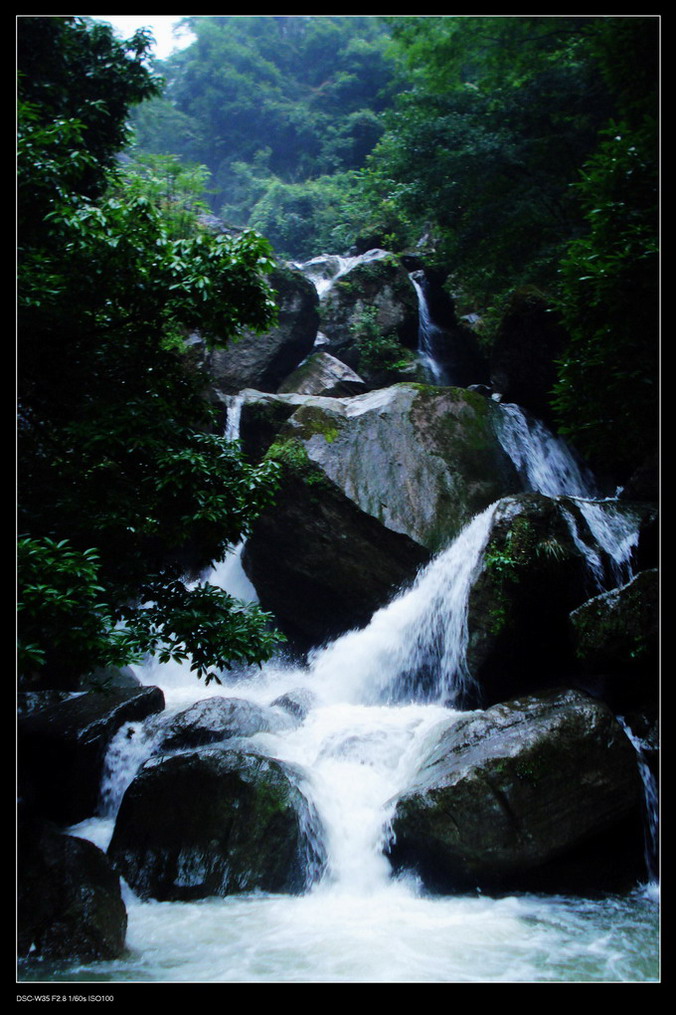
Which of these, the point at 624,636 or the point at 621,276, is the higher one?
the point at 621,276

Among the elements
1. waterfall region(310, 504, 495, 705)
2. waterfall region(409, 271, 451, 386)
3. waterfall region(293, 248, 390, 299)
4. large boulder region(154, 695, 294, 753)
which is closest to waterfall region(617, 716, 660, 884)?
waterfall region(310, 504, 495, 705)

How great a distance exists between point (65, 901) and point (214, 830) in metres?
1.59

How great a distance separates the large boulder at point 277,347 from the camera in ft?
49.6

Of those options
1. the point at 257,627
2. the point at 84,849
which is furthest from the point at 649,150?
the point at 84,849

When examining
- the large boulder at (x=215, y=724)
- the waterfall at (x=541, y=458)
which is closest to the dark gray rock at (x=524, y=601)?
the waterfall at (x=541, y=458)

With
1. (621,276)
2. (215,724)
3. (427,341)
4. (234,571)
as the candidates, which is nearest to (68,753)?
(215,724)

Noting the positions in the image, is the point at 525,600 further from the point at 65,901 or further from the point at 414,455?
the point at 65,901

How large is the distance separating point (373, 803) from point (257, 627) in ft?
8.36

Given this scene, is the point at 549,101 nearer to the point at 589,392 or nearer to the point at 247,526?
the point at 589,392

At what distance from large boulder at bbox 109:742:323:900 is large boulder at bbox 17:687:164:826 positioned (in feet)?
4.42

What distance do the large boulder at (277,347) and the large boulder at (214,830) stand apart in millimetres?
9799

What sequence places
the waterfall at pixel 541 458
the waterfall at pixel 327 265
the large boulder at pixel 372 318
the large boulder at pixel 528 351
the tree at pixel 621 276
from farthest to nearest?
the waterfall at pixel 327 265 < the large boulder at pixel 372 318 < the large boulder at pixel 528 351 < the waterfall at pixel 541 458 < the tree at pixel 621 276

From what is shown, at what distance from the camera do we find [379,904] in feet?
18.1

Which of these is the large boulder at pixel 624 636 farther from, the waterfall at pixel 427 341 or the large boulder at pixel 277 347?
the large boulder at pixel 277 347
